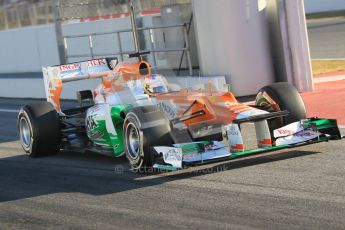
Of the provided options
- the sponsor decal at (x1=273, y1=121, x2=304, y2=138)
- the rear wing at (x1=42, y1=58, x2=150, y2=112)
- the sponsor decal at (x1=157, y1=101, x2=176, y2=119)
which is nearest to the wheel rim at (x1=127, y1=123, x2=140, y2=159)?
the sponsor decal at (x1=157, y1=101, x2=176, y2=119)

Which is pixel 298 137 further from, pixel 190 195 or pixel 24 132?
pixel 24 132

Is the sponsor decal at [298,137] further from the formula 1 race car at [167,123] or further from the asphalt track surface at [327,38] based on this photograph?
the asphalt track surface at [327,38]

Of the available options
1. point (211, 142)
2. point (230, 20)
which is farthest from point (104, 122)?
point (230, 20)

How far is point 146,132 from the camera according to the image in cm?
829

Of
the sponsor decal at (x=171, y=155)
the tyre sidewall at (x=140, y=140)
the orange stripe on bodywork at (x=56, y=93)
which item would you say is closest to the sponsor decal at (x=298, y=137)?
the sponsor decal at (x=171, y=155)

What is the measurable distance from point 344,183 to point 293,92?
7.65 ft

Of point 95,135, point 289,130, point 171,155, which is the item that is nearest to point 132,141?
point 171,155

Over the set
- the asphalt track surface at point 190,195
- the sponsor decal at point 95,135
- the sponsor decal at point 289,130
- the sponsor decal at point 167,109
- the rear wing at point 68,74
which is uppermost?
the rear wing at point 68,74

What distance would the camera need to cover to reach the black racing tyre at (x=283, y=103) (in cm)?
894

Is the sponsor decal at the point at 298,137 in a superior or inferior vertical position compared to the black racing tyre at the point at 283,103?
inferior

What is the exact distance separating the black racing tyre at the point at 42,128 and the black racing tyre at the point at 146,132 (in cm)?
205

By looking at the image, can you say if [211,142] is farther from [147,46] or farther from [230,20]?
[147,46]

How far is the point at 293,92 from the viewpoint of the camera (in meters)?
9.18

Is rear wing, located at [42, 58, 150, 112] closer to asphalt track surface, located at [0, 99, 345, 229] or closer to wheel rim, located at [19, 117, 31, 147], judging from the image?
wheel rim, located at [19, 117, 31, 147]
